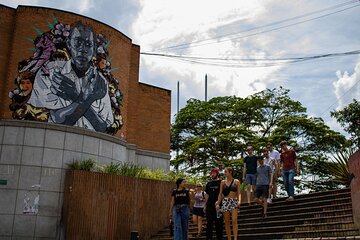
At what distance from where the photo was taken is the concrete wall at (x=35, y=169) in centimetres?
1623

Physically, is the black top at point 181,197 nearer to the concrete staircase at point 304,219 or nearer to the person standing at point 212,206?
the person standing at point 212,206

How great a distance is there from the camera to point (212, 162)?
1257 inches

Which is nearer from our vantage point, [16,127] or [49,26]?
[16,127]

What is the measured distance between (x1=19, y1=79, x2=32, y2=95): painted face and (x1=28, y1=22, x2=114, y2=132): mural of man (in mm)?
223

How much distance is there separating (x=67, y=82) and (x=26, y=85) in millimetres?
1701

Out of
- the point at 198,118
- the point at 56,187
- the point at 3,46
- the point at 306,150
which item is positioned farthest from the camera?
the point at 198,118

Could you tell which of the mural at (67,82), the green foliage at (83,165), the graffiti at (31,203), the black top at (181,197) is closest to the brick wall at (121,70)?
the mural at (67,82)

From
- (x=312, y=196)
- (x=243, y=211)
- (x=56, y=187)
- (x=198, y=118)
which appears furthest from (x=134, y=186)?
(x=198, y=118)

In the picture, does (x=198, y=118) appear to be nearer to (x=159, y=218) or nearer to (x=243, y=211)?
(x=159, y=218)

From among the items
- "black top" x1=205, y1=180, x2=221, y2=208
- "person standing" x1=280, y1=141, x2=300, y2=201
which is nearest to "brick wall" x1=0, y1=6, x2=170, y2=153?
"person standing" x1=280, y1=141, x2=300, y2=201

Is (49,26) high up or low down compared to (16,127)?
up

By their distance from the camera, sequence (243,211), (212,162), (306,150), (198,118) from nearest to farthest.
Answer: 1. (243,211)
2. (306,150)
3. (212,162)
4. (198,118)

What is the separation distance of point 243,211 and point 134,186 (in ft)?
15.5

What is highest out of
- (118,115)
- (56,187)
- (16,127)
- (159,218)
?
(118,115)
